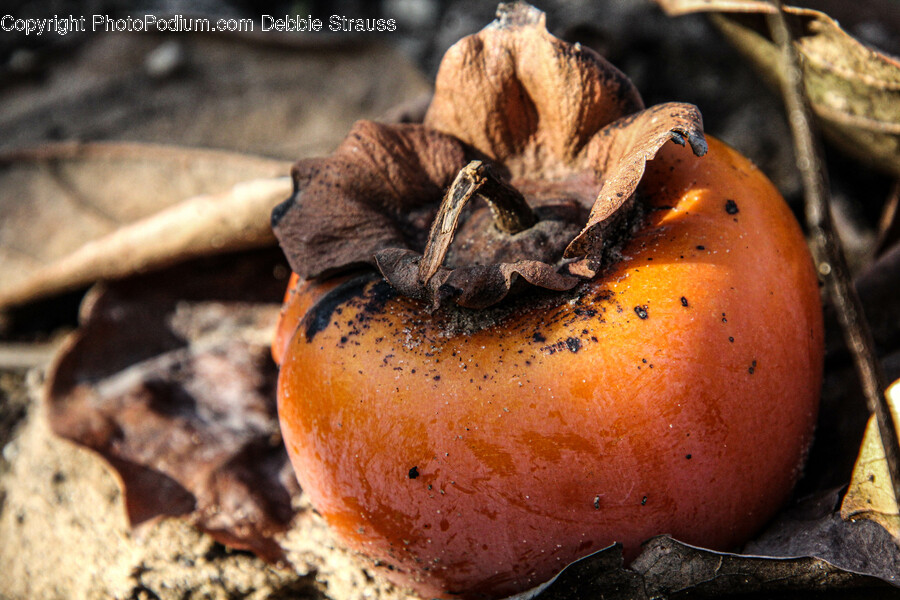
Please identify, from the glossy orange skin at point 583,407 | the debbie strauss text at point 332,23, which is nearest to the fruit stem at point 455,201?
the glossy orange skin at point 583,407

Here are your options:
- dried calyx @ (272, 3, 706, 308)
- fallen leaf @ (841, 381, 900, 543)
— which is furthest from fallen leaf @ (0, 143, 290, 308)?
fallen leaf @ (841, 381, 900, 543)

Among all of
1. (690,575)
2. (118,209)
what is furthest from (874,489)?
(118,209)

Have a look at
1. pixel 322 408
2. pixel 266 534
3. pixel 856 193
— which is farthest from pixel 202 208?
pixel 856 193

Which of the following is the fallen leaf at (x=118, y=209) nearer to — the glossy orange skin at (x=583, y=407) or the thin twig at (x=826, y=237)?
the glossy orange skin at (x=583, y=407)

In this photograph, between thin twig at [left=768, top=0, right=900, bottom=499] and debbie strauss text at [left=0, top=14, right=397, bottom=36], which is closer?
thin twig at [left=768, top=0, right=900, bottom=499]

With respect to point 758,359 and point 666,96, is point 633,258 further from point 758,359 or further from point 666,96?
point 666,96

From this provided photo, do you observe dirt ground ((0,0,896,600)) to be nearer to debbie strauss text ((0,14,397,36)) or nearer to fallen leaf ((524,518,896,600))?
debbie strauss text ((0,14,397,36))
